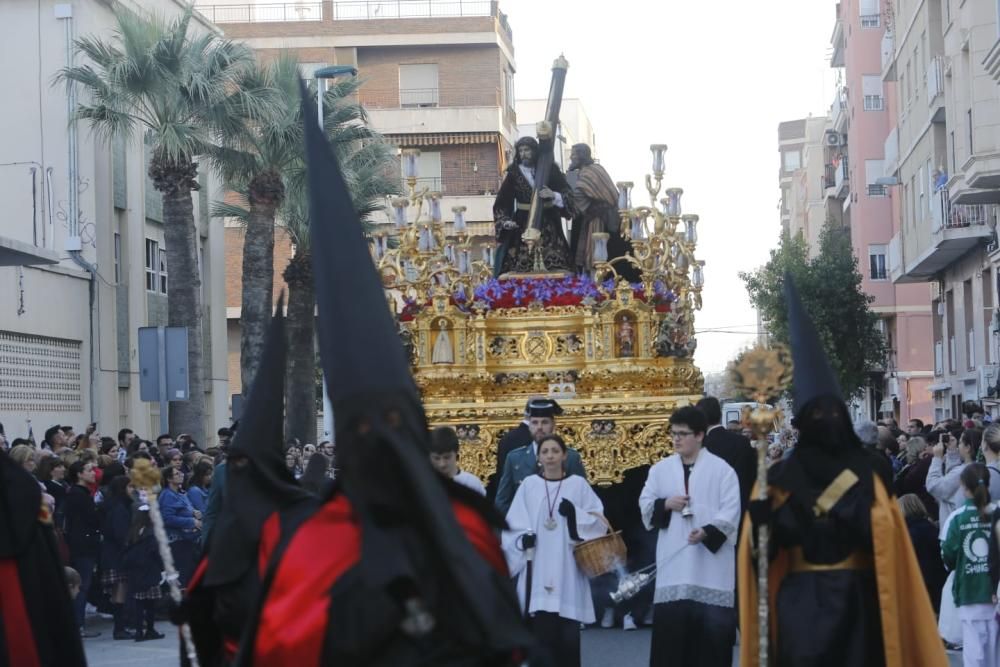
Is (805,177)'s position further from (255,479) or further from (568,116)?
(255,479)

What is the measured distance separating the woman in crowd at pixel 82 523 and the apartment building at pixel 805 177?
56.3m

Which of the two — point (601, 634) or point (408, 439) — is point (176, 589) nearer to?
point (408, 439)

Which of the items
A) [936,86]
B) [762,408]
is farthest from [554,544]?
[936,86]

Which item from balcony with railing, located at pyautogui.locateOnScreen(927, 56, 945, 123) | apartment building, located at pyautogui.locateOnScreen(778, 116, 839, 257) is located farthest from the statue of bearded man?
apartment building, located at pyautogui.locateOnScreen(778, 116, 839, 257)

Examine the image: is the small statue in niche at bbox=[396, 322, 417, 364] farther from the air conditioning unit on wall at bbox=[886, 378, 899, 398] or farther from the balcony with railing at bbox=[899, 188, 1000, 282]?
the air conditioning unit on wall at bbox=[886, 378, 899, 398]

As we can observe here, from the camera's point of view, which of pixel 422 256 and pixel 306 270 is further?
pixel 306 270

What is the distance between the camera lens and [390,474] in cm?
507

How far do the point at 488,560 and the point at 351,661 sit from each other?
607 millimetres

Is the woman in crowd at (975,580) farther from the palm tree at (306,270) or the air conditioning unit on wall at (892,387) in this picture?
the air conditioning unit on wall at (892,387)

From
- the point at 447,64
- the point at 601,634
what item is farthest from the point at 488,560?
the point at 447,64

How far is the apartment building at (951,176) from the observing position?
99.9 ft

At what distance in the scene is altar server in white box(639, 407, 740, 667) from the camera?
1059 centimetres

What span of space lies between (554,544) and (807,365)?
3.11 m

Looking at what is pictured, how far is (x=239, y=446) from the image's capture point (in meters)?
6.96
